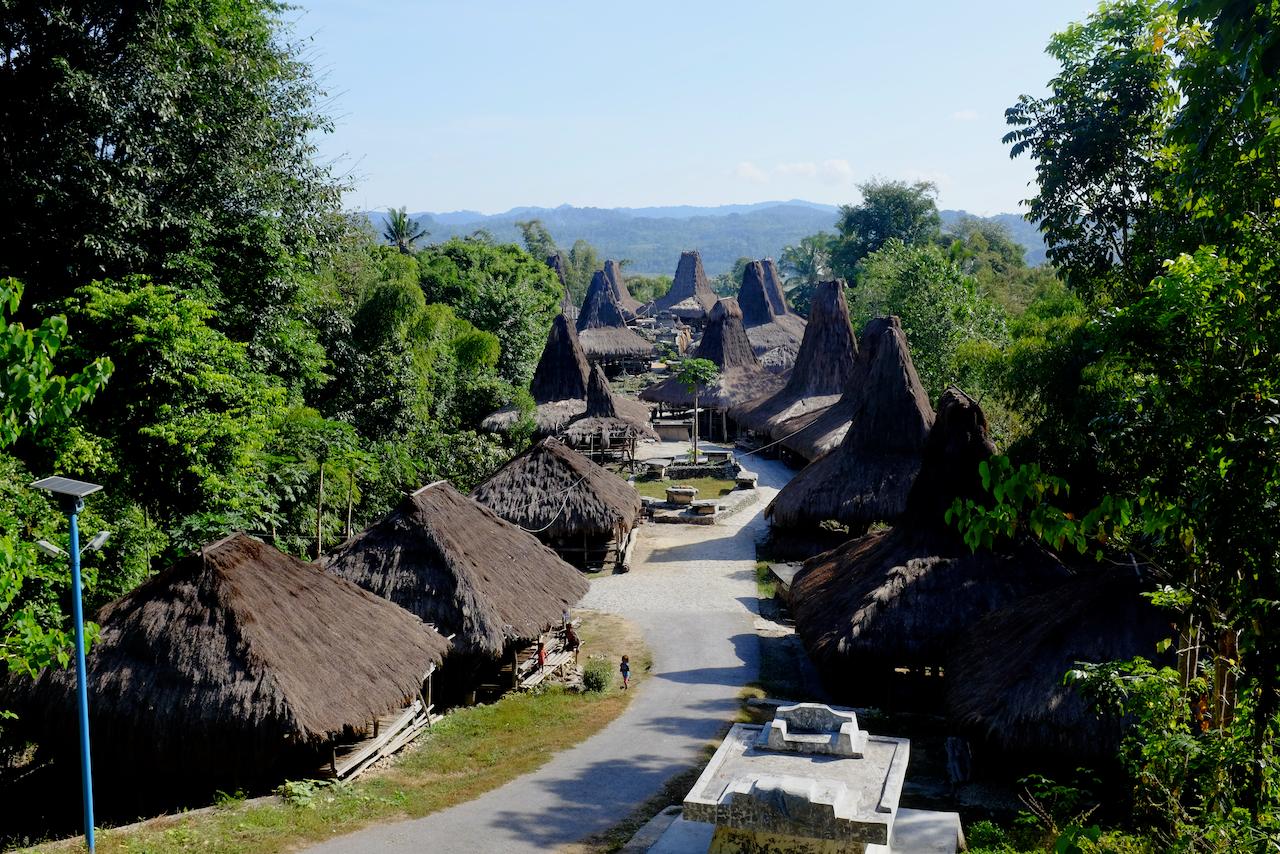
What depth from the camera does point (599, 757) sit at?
48.4 feet

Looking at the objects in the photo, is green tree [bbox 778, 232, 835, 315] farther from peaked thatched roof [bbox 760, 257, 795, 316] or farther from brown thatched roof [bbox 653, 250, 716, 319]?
peaked thatched roof [bbox 760, 257, 795, 316]

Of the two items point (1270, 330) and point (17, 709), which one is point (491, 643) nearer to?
point (17, 709)

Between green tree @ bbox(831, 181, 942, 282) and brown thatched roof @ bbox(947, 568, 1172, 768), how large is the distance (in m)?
51.7

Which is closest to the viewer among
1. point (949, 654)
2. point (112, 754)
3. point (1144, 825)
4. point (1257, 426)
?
point (1257, 426)

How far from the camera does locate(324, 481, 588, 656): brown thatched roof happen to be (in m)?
17.2

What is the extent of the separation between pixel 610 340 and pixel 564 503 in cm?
3471

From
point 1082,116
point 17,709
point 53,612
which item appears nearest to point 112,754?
point 17,709

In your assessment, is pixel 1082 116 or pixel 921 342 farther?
pixel 921 342

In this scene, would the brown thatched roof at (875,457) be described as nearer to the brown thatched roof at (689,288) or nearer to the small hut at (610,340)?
the small hut at (610,340)

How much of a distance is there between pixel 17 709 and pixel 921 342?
28.3 meters

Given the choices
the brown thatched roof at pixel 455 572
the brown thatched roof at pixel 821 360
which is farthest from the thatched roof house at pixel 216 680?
the brown thatched roof at pixel 821 360

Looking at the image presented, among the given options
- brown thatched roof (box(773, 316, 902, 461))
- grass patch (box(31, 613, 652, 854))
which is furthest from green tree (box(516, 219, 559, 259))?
grass patch (box(31, 613, 652, 854))

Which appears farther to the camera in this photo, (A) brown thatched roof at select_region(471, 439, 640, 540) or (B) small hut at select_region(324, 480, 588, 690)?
(A) brown thatched roof at select_region(471, 439, 640, 540)

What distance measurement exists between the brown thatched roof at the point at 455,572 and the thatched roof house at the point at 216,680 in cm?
236
